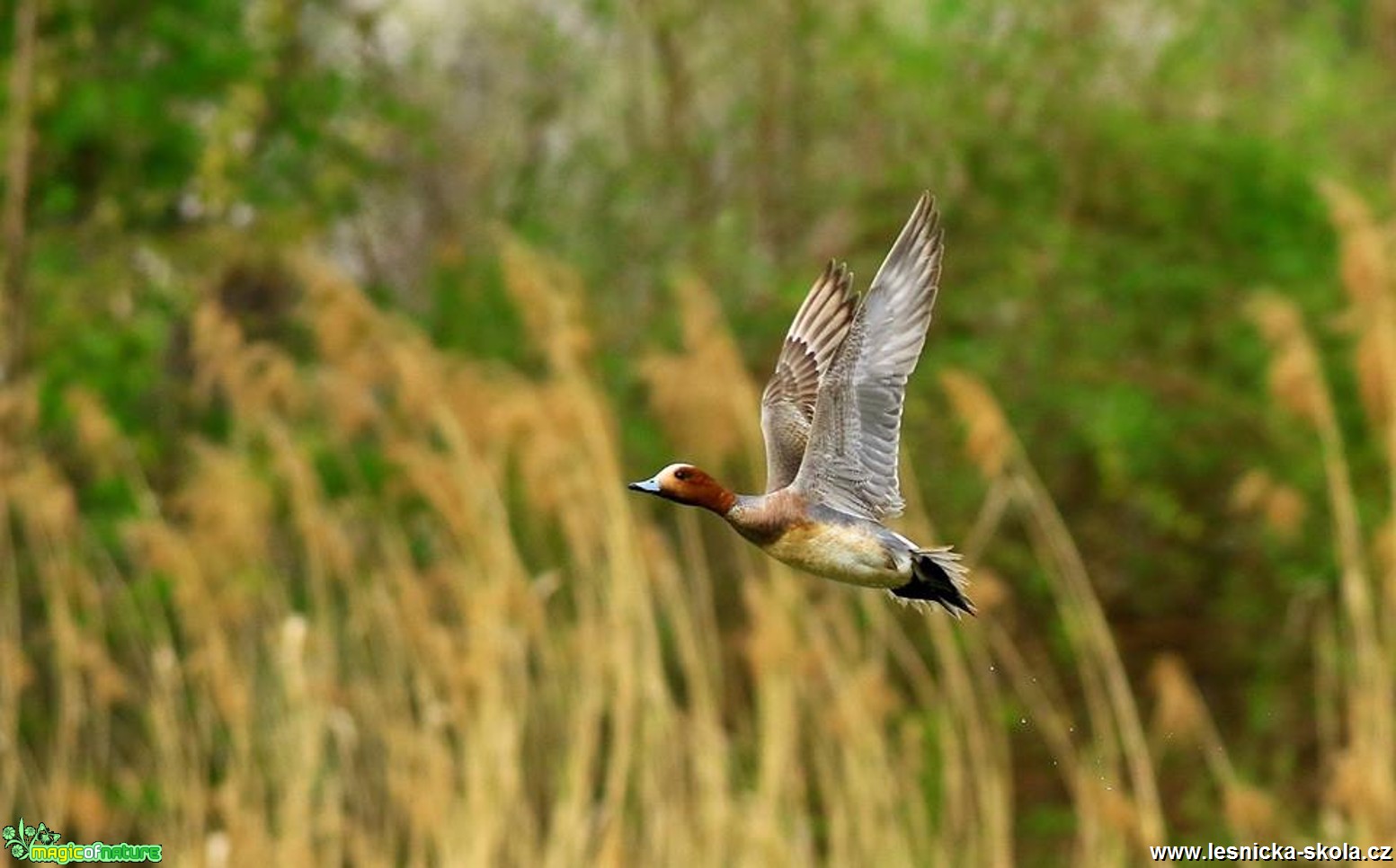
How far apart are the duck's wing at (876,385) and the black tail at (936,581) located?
0.26 feet

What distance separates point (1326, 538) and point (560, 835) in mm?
5687

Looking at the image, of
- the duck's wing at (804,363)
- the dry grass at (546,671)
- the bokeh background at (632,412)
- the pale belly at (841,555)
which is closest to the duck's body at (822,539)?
the pale belly at (841,555)

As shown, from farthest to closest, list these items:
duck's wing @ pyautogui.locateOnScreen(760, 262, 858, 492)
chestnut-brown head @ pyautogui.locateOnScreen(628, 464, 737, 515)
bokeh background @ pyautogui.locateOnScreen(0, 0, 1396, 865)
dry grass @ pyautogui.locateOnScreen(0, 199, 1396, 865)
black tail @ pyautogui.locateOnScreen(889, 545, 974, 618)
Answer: bokeh background @ pyautogui.locateOnScreen(0, 0, 1396, 865) < dry grass @ pyautogui.locateOnScreen(0, 199, 1396, 865) < duck's wing @ pyautogui.locateOnScreen(760, 262, 858, 492) < black tail @ pyautogui.locateOnScreen(889, 545, 974, 618) < chestnut-brown head @ pyautogui.locateOnScreen(628, 464, 737, 515)

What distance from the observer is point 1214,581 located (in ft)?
38.5

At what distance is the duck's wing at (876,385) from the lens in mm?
2592

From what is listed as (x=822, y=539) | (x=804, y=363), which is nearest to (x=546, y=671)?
(x=804, y=363)

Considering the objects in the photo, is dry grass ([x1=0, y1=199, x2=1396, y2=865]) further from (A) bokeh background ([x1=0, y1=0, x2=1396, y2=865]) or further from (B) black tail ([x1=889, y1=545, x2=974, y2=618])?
(B) black tail ([x1=889, y1=545, x2=974, y2=618])

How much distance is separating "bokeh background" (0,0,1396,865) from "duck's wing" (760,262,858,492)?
9.88ft

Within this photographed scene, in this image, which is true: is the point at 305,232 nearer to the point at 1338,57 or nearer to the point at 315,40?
the point at 315,40

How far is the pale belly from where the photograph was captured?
2.39m

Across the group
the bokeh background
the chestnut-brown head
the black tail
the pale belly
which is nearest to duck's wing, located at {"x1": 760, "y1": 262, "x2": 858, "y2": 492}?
the black tail

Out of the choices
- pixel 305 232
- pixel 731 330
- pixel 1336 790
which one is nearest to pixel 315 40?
pixel 305 232

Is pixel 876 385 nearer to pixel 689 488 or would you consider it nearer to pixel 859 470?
pixel 859 470

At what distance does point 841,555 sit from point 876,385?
36 centimetres
